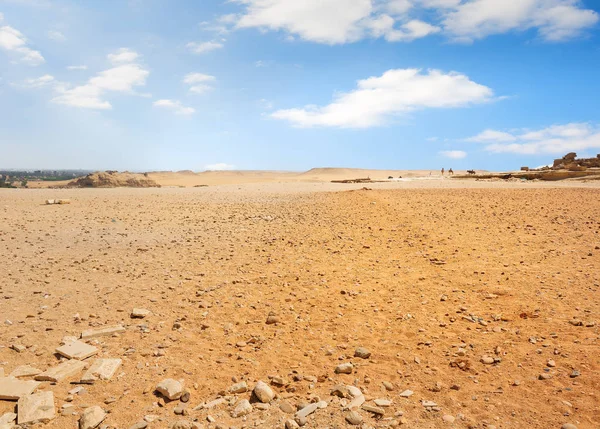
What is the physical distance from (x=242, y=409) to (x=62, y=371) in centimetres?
196

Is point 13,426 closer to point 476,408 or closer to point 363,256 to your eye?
point 476,408

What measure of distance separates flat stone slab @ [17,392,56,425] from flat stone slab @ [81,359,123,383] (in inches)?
13.8

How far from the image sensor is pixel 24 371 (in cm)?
387

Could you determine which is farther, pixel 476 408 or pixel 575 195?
pixel 575 195

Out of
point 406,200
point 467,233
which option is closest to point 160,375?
point 467,233

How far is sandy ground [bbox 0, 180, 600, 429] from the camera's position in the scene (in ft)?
11.4

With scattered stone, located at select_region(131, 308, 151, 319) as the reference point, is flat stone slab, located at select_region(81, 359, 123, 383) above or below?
below

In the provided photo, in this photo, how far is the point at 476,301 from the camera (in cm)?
568

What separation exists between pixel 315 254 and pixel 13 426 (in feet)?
19.3

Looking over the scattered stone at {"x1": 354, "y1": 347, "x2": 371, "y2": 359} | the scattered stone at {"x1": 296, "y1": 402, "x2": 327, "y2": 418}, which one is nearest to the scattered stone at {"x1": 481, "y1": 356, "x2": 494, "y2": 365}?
the scattered stone at {"x1": 354, "y1": 347, "x2": 371, "y2": 359}

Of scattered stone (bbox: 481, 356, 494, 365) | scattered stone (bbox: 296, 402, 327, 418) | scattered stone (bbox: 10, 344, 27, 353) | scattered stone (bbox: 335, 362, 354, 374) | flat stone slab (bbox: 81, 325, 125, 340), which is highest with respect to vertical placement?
flat stone slab (bbox: 81, 325, 125, 340)

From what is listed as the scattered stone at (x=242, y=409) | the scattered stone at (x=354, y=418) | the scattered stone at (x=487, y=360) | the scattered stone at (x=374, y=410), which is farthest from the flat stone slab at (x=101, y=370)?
the scattered stone at (x=487, y=360)

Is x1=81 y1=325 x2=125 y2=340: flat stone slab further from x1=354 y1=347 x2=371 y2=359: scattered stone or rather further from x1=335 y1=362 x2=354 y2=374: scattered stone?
x1=354 y1=347 x2=371 y2=359: scattered stone

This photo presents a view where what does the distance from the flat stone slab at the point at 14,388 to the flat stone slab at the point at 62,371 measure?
0.10m
